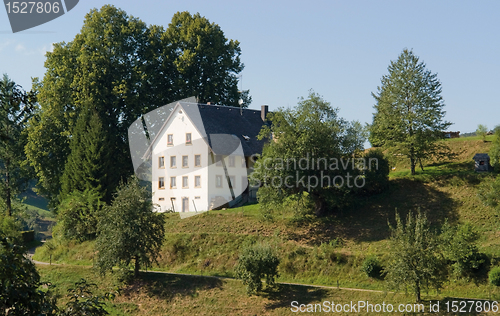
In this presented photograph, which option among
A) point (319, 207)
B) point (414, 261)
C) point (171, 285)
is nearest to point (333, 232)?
point (319, 207)

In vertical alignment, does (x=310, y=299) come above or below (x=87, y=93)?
below

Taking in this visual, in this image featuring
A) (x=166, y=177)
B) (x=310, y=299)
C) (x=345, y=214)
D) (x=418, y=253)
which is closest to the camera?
(x=418, y=253)

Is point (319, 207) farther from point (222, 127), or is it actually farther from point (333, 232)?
point (222, 127)

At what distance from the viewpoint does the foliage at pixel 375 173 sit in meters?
40.5

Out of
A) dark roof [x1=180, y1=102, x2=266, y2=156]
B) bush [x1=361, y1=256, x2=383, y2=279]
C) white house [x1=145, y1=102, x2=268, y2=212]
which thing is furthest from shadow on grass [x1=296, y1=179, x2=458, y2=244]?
dark roof [x1=180, y1=102, x2=266, y2=156]

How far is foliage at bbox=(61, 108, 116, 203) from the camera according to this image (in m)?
50.3

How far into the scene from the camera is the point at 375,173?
40.6 meters

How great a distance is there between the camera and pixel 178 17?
60094mm

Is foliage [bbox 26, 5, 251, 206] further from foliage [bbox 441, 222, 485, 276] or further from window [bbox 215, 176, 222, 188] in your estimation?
foliage [bbox 441, 222, 485, 276]

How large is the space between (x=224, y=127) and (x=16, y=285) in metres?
43.7

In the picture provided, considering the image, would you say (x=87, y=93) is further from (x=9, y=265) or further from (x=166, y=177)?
(x=9, y=265)

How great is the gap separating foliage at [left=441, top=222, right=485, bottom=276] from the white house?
72.8 feet

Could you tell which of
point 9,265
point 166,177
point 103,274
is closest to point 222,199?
point 166,177

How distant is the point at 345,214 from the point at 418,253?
12.2 metres
